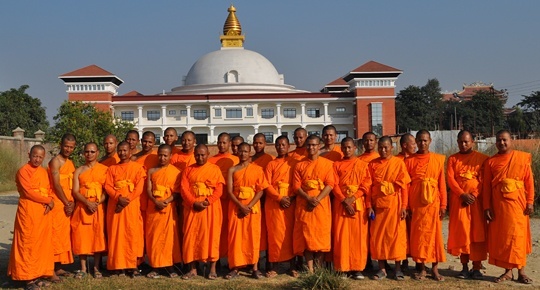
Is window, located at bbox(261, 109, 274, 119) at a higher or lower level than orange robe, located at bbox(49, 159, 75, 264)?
higher

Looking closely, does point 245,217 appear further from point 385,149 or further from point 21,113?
point 21,113

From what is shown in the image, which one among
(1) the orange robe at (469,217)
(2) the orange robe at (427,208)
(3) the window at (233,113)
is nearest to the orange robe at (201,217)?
(2) the orange robe at (427,208)

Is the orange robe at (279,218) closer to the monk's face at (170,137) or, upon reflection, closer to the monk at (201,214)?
the monk at (201,214)

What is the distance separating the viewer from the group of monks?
6605 millimetres

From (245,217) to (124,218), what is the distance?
1.43 m

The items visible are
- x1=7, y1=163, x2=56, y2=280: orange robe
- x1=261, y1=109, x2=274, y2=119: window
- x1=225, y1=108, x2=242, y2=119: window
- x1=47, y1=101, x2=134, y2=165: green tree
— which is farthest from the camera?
x1=261, y1=109, x2=274, y2=119: window

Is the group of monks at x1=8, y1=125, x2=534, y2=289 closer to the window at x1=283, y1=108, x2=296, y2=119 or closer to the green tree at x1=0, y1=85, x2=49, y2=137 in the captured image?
the green tree at x1=0, y1=85, x2=49, y2=137

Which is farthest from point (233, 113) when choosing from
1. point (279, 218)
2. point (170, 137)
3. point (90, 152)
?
point (279, 218)

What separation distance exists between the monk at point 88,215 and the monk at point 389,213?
318 cm

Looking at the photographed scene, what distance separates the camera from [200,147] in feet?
22.8

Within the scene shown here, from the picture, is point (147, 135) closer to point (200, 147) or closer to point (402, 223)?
point (200, 147)

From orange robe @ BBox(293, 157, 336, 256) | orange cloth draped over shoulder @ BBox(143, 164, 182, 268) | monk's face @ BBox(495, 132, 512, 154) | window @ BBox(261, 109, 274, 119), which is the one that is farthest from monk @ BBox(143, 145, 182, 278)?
window @ BBox(261, 109, 274, 119)

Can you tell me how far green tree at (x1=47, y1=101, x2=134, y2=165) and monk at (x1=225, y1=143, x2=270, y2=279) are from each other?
30.1 ft

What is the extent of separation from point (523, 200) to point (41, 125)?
151 ft
